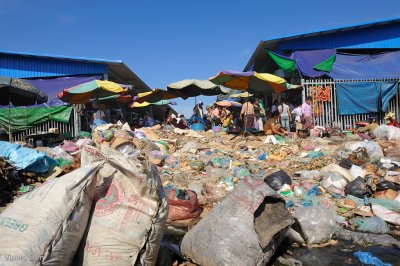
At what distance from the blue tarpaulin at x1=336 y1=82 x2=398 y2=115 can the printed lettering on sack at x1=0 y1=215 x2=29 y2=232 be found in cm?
1156

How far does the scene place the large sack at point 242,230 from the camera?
2949 mm

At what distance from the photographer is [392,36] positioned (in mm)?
14148

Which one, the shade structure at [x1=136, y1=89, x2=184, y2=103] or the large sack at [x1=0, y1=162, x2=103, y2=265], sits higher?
the shade structure at [x1=136, y1=89, x2=184, y2=103]

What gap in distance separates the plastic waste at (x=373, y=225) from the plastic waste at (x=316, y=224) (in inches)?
21.4

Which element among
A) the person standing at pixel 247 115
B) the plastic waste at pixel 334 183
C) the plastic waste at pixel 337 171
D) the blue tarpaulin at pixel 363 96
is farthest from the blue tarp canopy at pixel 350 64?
the plastic waste at pixel 334 183

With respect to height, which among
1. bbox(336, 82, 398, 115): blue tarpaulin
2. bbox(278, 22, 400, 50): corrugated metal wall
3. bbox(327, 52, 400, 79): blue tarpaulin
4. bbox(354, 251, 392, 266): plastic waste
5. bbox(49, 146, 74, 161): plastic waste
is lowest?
bbox(354, 251, 392, 266): plastic waste

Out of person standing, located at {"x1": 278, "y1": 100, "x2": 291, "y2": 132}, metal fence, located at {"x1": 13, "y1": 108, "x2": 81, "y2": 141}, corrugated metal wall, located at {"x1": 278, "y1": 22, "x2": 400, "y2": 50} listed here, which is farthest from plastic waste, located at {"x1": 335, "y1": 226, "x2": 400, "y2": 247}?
corrugated metal wall, located at {"x1": 278, "y1": 22, "x2": 400, "y2": 50}

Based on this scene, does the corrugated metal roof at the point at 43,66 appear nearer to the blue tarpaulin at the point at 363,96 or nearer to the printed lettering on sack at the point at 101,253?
the blue tarpaulin at the point at 363,96

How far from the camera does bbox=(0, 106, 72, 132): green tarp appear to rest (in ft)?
39.3

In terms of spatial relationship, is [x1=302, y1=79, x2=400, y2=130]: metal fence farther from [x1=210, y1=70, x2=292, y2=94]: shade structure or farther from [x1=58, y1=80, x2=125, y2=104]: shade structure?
[x1=58, y1=80, x2=125, y2=104]: shade structure

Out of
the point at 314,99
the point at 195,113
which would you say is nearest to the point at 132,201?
the point at 314,99

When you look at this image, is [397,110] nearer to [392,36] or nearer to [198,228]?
[392,36]

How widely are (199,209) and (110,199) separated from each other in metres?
2.13

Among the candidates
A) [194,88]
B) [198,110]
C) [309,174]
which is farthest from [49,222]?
[198,110]
